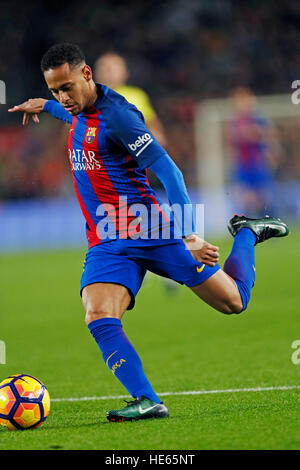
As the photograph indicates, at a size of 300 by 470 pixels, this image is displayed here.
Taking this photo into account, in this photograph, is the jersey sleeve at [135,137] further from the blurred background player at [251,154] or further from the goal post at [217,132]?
the goal post at [217,132]

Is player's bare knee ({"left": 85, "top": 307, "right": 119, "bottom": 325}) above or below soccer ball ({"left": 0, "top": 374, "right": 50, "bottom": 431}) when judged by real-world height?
above

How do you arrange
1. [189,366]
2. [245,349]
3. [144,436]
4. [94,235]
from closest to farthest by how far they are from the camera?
[144,436] < [94,235] < [189,366] < [245,349]

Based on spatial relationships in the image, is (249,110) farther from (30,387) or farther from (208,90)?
(30,387)

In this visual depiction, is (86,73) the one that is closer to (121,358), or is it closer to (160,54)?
(121,358)

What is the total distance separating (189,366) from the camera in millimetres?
5961

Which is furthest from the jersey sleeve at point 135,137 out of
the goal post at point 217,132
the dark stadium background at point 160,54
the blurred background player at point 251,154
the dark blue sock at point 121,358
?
the dark stadium background at point 160,54

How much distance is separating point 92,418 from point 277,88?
61.5 feet

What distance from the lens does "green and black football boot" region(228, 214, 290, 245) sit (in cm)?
513

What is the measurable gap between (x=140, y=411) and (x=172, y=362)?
218cm

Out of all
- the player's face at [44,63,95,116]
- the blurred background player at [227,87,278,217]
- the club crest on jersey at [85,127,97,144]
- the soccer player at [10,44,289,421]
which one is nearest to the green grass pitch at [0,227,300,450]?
the soccer player at [10,44,289,421]

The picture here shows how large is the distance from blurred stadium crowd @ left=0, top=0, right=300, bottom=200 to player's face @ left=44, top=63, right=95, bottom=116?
16.3 metres

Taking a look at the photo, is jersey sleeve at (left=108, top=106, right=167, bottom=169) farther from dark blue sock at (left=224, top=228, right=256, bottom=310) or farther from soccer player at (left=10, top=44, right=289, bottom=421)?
dark blue sock at (left=224, top=228, right=256, bottom=310)

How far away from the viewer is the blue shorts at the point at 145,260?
4.35m

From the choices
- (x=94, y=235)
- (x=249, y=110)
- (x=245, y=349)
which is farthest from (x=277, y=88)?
(x=94, y=235)
